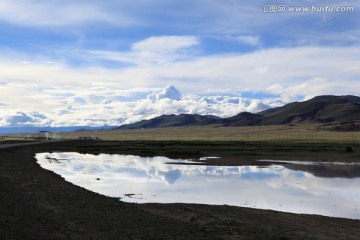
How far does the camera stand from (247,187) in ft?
115

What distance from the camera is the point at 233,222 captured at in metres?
19.9

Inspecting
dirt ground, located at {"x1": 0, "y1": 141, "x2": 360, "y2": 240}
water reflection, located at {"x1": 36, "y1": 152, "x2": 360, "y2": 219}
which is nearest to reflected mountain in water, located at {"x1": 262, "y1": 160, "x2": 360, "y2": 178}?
water reflection, located at {"x1": 36, "y1": 152, "x2": 360, "y2": 219}

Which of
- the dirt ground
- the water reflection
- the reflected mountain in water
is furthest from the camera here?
the reflected mountain in water

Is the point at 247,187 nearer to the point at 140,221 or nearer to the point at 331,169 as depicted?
the point at 140,221

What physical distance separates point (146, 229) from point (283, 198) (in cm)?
1511

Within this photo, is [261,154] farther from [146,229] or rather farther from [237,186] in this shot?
[146,229]

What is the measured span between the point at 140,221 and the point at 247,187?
1780 centimetres

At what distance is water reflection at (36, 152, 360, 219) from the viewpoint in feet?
89.4

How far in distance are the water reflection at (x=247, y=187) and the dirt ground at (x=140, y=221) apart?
12.6 ft

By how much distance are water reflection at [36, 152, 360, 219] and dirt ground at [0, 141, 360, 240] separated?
12.6 ft

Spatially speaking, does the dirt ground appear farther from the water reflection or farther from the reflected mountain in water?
the reflected mountain in water

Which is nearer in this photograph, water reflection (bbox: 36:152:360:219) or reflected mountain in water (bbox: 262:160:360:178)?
water reflection (bbox: 36:152:360:219)

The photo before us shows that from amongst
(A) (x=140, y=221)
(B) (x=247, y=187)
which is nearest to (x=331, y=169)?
(B) (x=247, y=187)

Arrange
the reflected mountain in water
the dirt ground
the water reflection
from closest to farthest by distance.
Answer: the dirt ground < the water reflection < the reflected mountain in water
